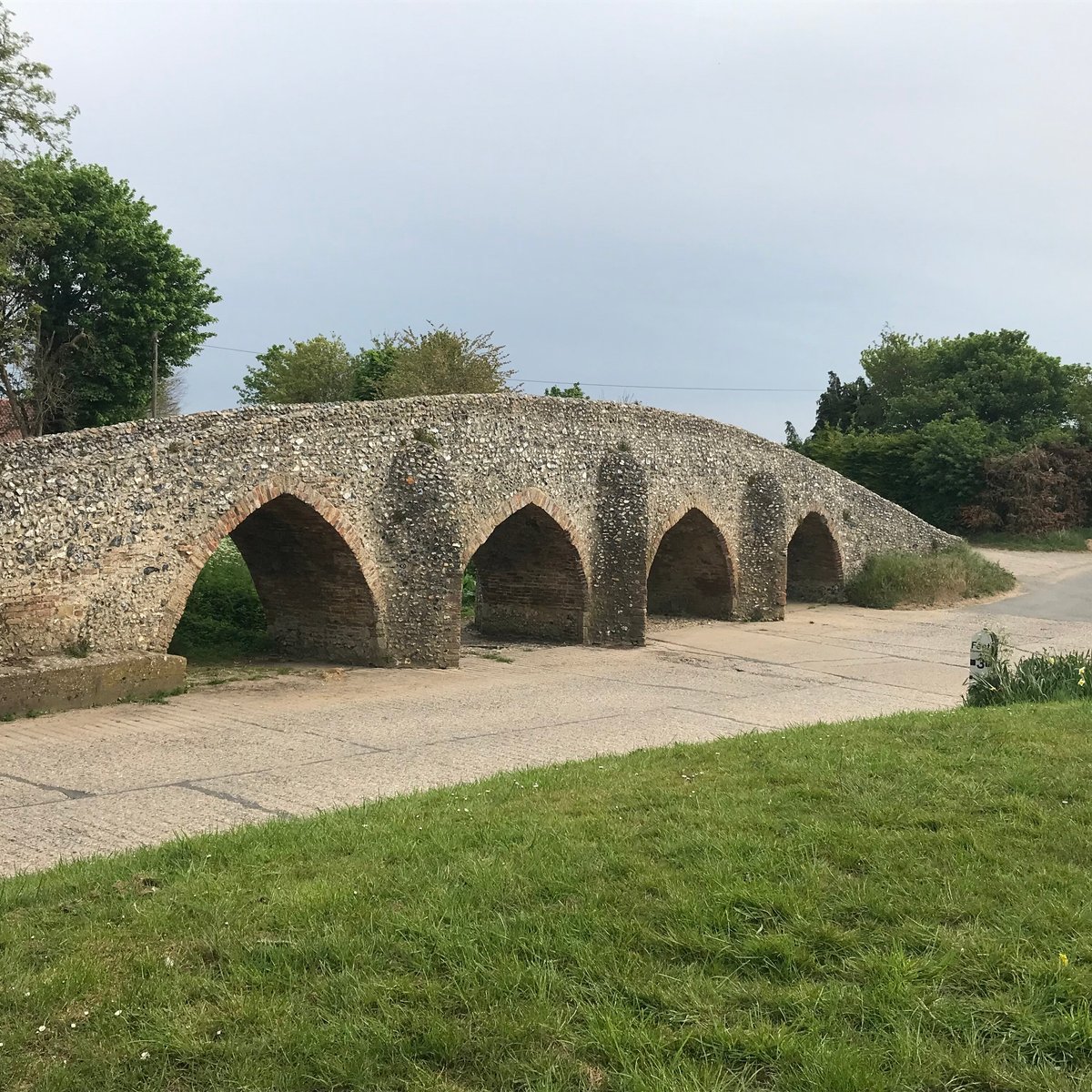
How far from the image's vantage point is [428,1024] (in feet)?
10.4

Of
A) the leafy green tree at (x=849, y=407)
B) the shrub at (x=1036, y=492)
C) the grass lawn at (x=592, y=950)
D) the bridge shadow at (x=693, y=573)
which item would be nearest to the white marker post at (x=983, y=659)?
the grass lawn at (x=592, y=950)

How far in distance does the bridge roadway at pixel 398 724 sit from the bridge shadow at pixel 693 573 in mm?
2680

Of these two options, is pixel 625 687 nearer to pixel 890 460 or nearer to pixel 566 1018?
pixel 566 1018

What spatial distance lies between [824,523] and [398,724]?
51.3 feet

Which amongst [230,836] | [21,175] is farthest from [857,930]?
[21,175]

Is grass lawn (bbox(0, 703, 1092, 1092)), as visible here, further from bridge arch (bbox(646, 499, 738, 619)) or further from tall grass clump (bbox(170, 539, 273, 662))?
bridge arch (bbox(646, 499, 738, 619))

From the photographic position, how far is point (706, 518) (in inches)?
756

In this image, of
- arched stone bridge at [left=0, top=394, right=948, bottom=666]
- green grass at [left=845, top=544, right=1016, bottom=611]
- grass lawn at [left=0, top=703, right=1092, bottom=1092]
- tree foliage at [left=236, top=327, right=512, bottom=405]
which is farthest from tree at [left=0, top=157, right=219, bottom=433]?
grass lawn at [left=0, top=703, right=1092, bottom=1092]

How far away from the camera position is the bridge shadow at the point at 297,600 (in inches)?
520

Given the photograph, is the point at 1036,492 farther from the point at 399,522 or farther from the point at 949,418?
the point at 399,522

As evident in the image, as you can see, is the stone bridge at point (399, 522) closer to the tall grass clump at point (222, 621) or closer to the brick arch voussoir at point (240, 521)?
the brick arch voussoir at point (240, 521)

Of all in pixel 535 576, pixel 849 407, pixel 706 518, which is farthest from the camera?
pixel 849 407

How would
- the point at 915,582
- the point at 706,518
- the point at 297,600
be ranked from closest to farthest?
the point at 297,600
the point at 706,518
the point at 915,582

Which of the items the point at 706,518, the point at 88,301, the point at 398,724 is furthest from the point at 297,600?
the point at 88,301
